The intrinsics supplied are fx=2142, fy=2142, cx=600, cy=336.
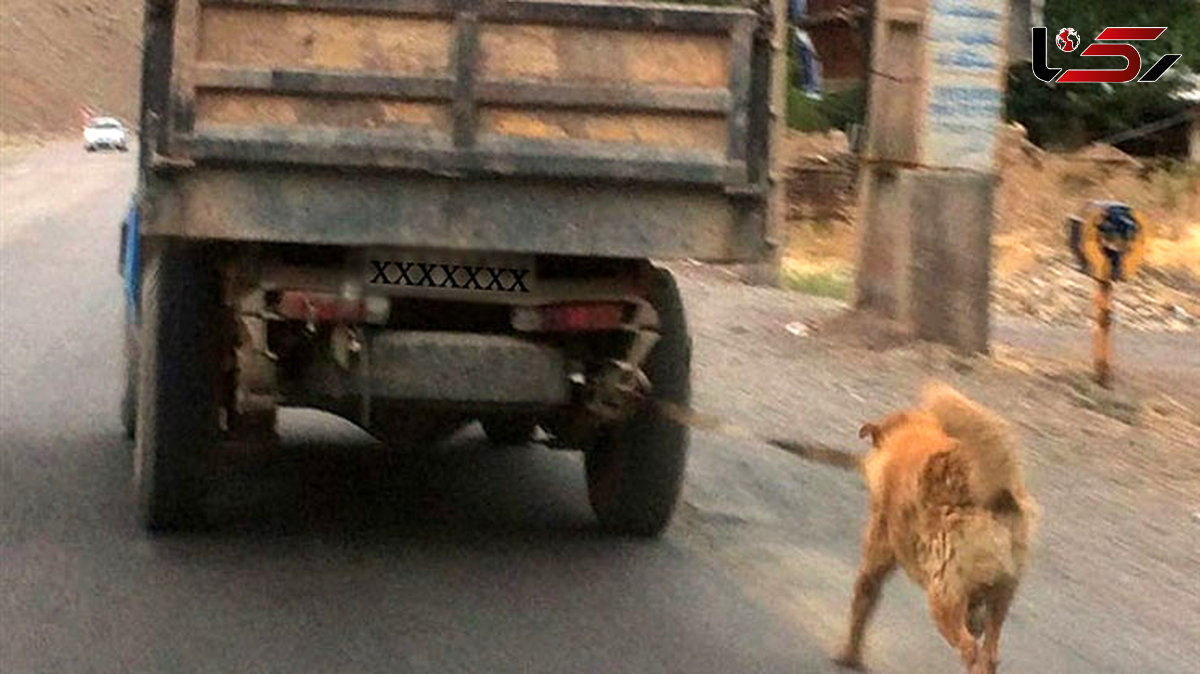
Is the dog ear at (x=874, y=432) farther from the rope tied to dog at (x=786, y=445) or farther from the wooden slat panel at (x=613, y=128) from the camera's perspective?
the wooden slat panel at (x=613, y=128)

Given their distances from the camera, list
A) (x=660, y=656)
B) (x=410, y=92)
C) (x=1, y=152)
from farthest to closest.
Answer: (x=1, y=152) < (x=410, y=92) < (x=660, y=656)

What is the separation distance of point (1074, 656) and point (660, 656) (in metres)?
1.45

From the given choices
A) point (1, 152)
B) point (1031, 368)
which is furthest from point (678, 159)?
point (1, 152)

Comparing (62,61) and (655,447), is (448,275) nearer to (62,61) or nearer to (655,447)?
(655,447)

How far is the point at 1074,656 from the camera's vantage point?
724 cm

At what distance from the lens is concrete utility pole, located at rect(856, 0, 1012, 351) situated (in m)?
14.4

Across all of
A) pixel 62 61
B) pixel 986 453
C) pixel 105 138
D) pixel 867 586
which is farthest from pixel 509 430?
pixel 62 61

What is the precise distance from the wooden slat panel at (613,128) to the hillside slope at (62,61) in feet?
268

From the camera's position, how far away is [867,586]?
6.73 m

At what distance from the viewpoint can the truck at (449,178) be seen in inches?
290

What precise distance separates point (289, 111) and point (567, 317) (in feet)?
4.05

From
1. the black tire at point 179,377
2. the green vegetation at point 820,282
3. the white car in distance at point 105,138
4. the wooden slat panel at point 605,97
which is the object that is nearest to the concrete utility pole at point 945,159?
the green vegetation at point 820,282

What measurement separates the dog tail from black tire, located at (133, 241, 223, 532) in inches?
125

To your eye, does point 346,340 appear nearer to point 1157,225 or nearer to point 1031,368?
point 1031,368
